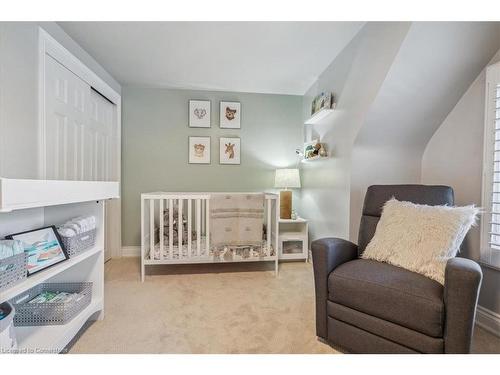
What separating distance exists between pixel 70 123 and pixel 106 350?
1.81 meters

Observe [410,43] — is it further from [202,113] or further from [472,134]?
[202,113]

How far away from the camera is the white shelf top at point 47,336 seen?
4.17 ft

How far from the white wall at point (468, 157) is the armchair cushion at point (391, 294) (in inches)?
30.9

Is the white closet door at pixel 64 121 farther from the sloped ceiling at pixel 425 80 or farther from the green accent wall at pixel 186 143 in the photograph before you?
the sloped ceiling at pixel 425 80

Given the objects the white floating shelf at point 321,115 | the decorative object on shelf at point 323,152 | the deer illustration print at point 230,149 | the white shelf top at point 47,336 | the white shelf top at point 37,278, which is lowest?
the white shelf top at point 47,336

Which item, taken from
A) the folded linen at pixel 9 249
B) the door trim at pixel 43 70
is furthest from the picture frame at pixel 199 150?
the folded linen at pixel 9 249

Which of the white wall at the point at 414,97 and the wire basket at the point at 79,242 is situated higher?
the white wall at the point at 414,97

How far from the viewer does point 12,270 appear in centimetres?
109

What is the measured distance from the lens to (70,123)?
2176 mm

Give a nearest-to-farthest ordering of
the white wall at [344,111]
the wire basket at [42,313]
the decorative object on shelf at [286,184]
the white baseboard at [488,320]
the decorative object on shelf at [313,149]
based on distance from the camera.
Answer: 1. the wire basket at [42,313]
2. the white baseboard at [488,320]
3. the white wall at [344,111]
4. the decorative object on shelf at [313,149]
5. the decorative object on shelf at [286,184]

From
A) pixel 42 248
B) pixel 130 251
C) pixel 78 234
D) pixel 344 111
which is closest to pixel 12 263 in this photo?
pixel 42 248

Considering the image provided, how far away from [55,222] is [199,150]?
1.81 metres

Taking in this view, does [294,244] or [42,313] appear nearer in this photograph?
[42,313]

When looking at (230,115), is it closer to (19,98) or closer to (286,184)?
(286,184)
